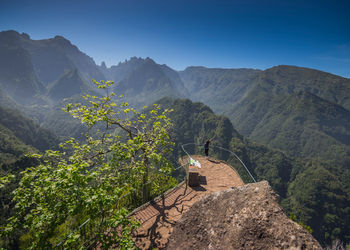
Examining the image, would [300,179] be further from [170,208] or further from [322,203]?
[170,208]

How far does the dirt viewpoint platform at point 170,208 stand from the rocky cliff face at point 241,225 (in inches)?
56.8

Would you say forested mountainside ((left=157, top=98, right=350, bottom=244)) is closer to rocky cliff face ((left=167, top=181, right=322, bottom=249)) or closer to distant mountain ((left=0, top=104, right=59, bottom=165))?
rocky cliff face ((left=167, top=181, right=322, bottom=249))

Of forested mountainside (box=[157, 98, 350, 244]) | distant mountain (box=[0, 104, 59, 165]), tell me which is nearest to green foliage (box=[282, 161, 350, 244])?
forested mountainside (box=[157, 98, 350, 244])

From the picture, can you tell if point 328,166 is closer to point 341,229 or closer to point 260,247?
point 341,229

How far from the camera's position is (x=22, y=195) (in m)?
5.13

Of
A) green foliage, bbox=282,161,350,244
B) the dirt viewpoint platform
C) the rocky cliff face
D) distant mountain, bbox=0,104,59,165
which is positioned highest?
the rocky cliff face

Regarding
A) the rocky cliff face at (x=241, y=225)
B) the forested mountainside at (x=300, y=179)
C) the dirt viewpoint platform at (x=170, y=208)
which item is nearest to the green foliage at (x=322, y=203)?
the forested mountainside at (x=300, y=179)

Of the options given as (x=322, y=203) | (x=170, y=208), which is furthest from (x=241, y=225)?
(x=322, y=203)

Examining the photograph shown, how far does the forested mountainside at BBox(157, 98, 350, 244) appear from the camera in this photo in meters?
93.2

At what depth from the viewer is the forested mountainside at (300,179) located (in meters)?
93.2

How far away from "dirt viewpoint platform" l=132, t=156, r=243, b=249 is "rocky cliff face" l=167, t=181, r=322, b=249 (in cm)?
144

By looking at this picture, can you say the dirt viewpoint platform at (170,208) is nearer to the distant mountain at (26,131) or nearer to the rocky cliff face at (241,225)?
the rocky cliff face at (241,225)

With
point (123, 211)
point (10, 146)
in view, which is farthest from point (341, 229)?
point (10, 146)

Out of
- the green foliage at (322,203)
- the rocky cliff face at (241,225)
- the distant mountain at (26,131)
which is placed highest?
the rocky cliff face at (241,225)
